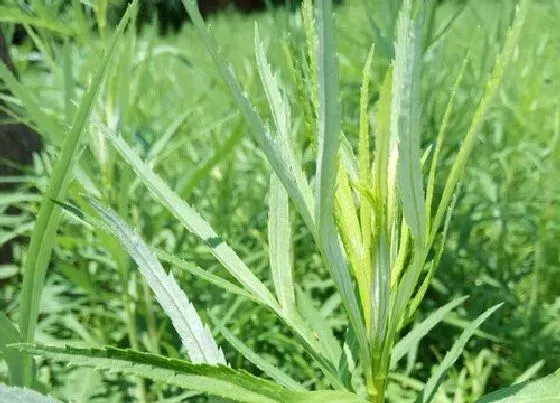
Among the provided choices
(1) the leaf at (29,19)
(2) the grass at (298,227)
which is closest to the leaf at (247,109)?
(2) the grass at (298,227)

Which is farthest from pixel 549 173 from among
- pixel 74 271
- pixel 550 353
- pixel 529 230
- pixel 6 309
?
pixel 6 309

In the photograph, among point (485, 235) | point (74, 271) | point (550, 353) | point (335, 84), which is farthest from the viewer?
point (485, 235)

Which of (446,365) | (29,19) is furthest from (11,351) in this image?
(29,19)

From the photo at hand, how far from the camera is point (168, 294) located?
19.8 inches

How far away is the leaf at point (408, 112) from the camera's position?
0.41m

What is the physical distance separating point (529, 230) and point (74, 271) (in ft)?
2.43

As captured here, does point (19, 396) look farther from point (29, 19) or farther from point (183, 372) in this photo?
point (29, 19)

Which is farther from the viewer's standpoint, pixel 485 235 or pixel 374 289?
pixel 485 235

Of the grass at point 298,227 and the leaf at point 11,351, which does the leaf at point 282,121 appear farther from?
the leaf at point 11,351

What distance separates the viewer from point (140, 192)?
3.63 feet

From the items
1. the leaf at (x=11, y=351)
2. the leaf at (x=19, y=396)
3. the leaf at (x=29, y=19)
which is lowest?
the leaf at (x=11, y=351)

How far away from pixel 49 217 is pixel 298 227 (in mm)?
796

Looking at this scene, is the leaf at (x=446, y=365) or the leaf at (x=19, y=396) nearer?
the leaf at (x=19, y=396)

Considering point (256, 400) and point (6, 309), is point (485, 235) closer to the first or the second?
point (6, 309)
